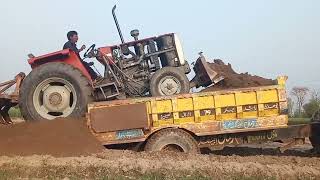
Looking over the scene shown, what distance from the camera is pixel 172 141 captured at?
983 centimetres

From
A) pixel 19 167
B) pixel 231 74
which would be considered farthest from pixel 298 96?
pixel 19 167

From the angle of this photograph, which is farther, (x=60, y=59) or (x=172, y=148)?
(x=60, y=59)

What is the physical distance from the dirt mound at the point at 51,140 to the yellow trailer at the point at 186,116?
0.85 ft

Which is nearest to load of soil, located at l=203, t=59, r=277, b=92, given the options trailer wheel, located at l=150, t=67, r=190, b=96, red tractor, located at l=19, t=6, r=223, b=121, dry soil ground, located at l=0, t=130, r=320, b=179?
red tractor, located at l=19, t=6, r=223, b=121

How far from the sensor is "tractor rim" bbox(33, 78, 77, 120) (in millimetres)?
10430

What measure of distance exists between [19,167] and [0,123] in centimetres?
247

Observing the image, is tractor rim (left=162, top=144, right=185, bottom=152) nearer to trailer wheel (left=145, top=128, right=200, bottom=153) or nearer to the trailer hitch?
trailer wheel (left=145, top=128, right=200, bottom=153)

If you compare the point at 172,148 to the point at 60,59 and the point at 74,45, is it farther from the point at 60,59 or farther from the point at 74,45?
the point at 74,45

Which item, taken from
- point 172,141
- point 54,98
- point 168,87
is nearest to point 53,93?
point 54,98

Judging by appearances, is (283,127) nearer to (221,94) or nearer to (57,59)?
(221,94)

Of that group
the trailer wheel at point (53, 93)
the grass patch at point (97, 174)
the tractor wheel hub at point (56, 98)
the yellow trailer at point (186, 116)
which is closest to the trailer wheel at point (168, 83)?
the yellow trailer at point (186, 116)

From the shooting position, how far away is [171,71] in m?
10.4

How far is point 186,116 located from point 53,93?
2.85m

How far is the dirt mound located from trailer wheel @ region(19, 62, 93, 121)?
498 millimetres
